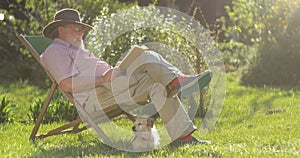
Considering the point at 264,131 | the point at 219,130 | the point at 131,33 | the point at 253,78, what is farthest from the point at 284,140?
the point at 253,78

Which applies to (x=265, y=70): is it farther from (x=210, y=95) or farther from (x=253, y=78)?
(x=210, y=95)

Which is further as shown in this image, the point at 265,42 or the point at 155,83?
the point at 265,42

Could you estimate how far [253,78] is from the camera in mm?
9492

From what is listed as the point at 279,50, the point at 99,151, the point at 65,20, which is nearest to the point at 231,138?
the point at 99,151

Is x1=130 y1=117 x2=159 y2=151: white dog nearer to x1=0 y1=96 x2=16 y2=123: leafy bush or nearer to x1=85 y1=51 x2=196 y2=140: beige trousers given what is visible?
x1=85 y1=51 x2=196 y2=140: beige trousers

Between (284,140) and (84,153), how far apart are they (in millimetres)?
1671

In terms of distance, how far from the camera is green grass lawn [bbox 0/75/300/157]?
4133 millimetres

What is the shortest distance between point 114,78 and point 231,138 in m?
1.26

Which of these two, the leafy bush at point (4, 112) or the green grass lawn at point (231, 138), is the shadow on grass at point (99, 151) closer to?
the green grass lawn at point (231, 138)

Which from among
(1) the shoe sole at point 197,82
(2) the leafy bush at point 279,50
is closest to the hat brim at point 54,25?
(1) the shoe sole at point 197,82

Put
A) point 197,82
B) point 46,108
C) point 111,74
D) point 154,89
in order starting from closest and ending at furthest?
point 197,82 → point 154,89 → point 111,74 → point 46,108

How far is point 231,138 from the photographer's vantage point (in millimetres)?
4922

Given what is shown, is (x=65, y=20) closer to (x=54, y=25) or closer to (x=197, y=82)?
(x=54, y=25)

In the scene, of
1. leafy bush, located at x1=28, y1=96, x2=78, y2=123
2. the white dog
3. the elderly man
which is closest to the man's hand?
the elderly man
